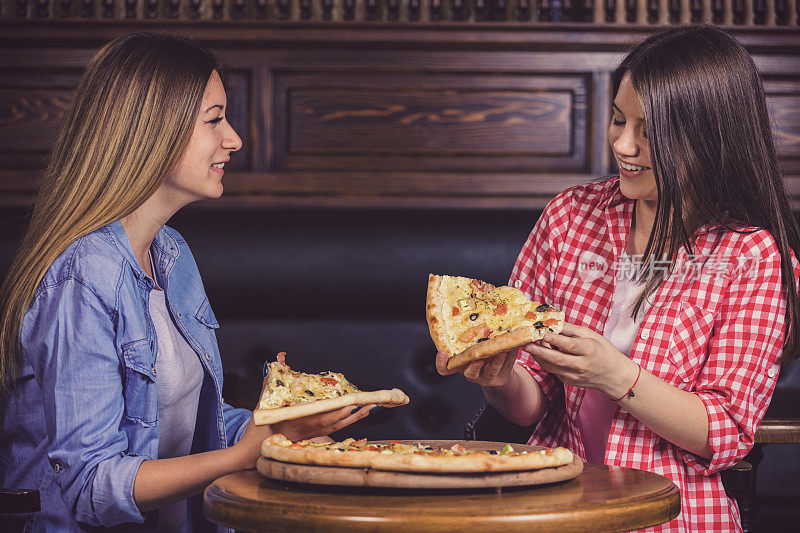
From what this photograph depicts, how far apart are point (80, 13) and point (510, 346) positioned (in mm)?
2511

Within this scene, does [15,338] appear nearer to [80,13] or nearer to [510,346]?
[510,346]

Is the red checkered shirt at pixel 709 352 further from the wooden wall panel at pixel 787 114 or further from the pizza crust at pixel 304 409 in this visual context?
the wooden wall panel at pixel 787 114

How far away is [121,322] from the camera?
1786mm

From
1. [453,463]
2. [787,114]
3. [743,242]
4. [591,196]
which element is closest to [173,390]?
[453,463]

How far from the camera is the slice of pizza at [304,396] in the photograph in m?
1.68

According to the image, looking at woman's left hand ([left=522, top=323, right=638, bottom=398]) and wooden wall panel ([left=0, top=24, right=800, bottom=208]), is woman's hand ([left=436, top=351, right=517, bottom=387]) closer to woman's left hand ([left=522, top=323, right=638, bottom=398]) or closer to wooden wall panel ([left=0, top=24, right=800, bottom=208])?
woman's left hand ([left=522, top=323, right=638, bottom=398])

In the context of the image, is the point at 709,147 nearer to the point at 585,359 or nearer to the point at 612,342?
the point at 612,342

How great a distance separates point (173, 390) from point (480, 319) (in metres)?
0.69

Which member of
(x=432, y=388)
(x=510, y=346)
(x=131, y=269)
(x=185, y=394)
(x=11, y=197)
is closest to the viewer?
(x=510, y=346)

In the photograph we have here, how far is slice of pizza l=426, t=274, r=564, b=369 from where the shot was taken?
5.67 ft

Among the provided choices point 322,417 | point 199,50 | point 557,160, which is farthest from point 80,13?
point 322,417

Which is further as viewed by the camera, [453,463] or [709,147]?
[709,147]

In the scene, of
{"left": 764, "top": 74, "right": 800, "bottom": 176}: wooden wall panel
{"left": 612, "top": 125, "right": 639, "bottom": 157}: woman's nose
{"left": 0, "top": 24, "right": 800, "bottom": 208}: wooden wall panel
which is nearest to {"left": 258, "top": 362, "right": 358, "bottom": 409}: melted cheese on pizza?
{"left": 612, "top": 125, "right": 639, "bottom": 157}: woman's nose

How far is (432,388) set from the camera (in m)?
3.62
